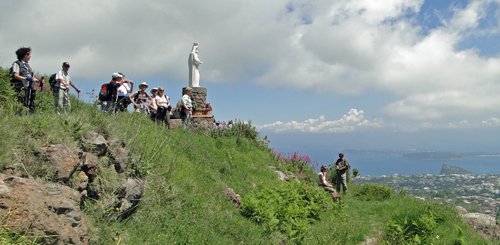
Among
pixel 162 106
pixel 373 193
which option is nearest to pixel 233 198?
pixel 162 106

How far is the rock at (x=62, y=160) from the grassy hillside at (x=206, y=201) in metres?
0.16

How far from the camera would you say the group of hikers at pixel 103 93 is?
9.80 metres

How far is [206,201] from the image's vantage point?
10023 mm

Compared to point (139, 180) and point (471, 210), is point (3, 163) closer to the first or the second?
point (139, 180)

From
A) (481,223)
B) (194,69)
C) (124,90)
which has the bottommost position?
(481,223)

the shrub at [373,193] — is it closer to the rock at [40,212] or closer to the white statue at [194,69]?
the white statue at [194,69]

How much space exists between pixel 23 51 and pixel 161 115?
714cm

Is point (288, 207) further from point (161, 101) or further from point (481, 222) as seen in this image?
point (481, 222)

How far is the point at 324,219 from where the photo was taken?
1287 centimetres

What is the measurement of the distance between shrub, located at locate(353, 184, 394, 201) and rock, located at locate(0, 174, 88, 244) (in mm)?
14918

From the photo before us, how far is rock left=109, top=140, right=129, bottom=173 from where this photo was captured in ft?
24.9

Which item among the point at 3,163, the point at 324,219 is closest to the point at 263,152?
the point at 324,219

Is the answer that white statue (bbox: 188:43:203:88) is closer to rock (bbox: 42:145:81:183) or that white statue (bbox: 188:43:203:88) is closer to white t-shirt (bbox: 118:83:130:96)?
white t-shirt (bbox: 118:83:130:96)

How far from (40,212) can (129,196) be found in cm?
291
